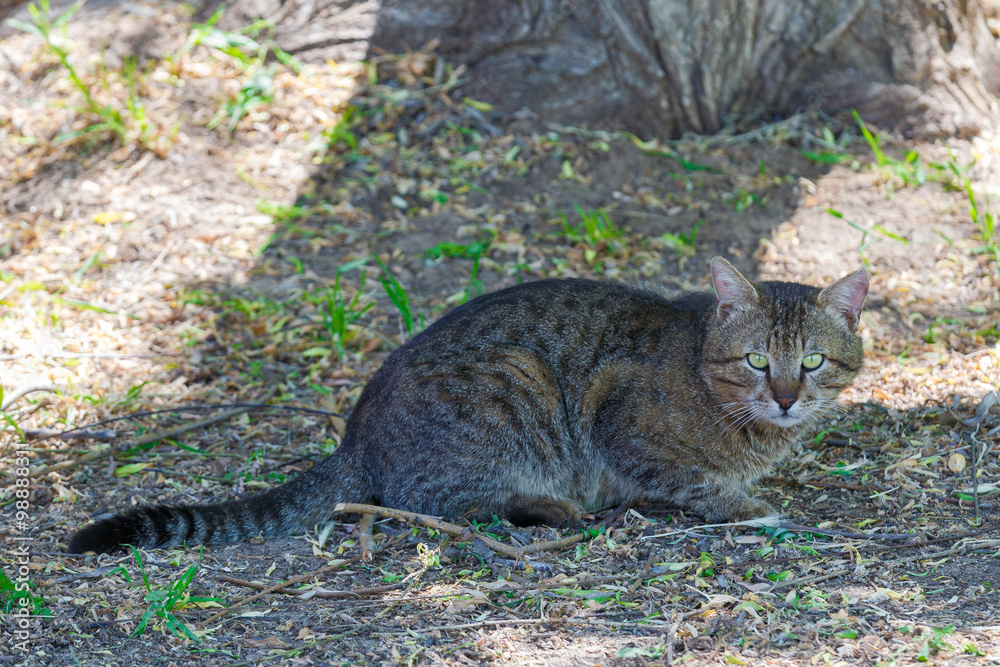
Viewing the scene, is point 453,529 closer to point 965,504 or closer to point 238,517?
point 238,517

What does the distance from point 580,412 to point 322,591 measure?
147 cm

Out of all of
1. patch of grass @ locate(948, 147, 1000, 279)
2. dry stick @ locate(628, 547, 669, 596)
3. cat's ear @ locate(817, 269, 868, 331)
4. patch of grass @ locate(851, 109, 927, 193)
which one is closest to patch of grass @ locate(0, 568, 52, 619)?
dry stick @ locate(628, 547, 669, 596)

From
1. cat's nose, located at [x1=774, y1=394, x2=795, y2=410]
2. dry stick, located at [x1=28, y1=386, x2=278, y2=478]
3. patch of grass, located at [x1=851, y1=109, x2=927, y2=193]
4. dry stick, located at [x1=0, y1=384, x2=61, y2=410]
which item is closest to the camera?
cat's nose, located at [x1=774, y1=394, x2=795, y2=410]

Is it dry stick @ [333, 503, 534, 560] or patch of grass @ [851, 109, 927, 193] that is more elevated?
patch of grass @ [851, 109, 927, 193]

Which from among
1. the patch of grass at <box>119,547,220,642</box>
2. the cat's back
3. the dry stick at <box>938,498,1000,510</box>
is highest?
the cat's back

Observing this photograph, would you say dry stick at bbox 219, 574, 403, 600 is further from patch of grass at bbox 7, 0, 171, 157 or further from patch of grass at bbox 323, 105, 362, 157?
patch of grass at bbox 7, 0, 171, 157

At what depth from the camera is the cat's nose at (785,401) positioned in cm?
374

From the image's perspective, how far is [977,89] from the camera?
6.56 meters

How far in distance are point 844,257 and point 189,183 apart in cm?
489

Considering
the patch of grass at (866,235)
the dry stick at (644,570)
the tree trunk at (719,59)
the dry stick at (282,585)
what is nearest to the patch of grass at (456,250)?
the tree trunk at (719,59)

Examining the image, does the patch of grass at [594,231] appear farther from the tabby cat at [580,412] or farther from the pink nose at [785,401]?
the pink nose at [785,401]

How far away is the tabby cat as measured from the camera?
3.84 metres

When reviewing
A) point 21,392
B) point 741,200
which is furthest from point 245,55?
point 741,200

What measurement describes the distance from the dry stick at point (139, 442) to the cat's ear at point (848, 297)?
3159 millimetres
